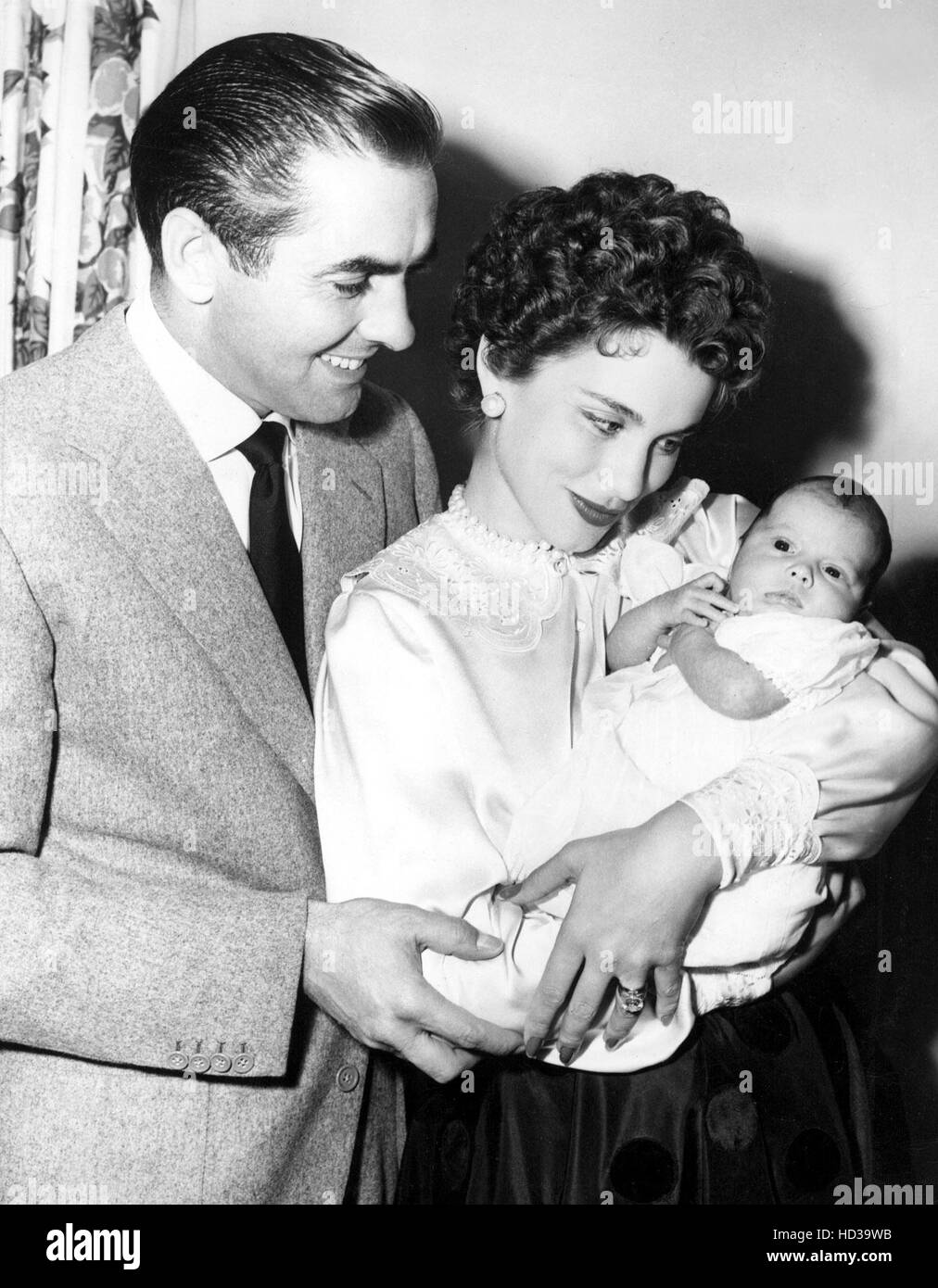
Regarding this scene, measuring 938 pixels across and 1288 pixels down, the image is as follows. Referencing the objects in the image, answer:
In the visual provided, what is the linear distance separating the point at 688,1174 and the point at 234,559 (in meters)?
1.09

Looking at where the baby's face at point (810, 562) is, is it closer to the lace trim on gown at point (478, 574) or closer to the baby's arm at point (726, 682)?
the baby's arm at point (726, 682)

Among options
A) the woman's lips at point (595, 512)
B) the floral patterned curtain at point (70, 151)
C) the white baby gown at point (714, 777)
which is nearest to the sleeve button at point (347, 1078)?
the white baby gown at point (714, 777)

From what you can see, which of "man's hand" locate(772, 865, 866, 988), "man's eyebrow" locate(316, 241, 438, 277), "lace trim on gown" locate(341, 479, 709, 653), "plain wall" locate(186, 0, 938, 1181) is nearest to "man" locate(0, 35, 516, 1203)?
"man's eyebrow" locate(316, 241, 438, 277)

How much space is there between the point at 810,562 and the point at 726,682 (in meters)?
0.22

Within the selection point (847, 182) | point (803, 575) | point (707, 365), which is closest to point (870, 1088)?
point (803, 575)

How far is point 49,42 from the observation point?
2287 millimetres

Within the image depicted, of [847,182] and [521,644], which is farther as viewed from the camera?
[847,182]

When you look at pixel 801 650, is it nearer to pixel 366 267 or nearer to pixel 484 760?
pixel 484 760

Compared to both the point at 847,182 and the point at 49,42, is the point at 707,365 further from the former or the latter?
the point at 49,42

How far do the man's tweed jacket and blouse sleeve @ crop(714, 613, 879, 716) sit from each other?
0.64m

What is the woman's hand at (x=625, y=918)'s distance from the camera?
66.1 inches

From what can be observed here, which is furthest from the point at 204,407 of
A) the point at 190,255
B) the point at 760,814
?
the point at 760,814

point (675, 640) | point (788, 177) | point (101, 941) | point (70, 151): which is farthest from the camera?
point (788, 177)

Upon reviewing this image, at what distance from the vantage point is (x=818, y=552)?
180cm
